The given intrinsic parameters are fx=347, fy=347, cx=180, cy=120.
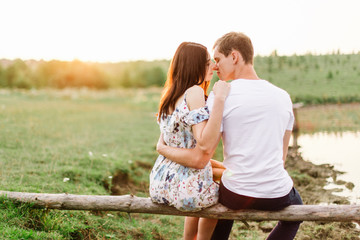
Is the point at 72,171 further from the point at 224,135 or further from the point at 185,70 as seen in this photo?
the point at 224,135

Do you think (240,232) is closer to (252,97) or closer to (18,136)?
(252,97)

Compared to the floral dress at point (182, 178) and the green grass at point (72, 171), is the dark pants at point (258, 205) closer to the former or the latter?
the floral dress at point (182, 178)

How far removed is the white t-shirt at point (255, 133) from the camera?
2.62 metres

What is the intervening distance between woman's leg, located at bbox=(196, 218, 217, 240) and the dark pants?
0.15m

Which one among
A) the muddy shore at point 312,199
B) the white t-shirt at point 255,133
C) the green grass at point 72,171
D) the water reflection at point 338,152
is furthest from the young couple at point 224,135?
the water reflection at point 338,152

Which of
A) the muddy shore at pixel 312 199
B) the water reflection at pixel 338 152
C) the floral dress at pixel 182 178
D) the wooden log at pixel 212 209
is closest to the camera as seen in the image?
the floral dress at pixel 182 178

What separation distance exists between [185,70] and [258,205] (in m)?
1.31

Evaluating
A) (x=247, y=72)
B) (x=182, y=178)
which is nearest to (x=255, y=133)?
(x=247, y=72)

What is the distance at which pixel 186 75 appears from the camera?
301cm

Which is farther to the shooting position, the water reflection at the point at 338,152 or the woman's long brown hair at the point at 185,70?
the water reflection at the point at 338,152

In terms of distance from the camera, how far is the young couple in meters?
2.65

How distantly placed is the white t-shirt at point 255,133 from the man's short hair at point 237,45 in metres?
0.22

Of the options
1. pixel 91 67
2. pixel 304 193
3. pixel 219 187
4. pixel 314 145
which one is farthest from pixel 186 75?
pixel 91 67

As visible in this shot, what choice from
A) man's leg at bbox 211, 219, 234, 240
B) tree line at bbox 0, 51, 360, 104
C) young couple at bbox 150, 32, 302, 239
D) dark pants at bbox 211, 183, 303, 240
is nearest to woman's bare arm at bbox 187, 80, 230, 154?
young couple at bbox 150, 32, 302, 239
